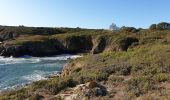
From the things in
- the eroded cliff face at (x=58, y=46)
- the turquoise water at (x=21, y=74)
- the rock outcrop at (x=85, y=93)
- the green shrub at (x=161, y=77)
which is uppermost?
the green shrub at (x=161, y=77)

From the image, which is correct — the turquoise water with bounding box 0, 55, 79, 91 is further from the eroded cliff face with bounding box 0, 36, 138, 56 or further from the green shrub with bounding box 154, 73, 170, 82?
the green shrub with bounding box 154, 73, 170, 82

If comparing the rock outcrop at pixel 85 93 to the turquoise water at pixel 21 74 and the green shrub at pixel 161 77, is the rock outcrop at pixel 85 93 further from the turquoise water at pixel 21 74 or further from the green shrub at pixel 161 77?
the turquoise water at pixel 21 74

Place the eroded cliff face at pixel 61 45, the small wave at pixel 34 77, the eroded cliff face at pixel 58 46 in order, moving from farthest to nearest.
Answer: the eroded cliff face at pixel 58 46, the eroded cliff face at pixel 61 45, the small wave at pixel 34 77

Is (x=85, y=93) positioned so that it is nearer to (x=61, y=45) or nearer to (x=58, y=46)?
(x=61, y=45)

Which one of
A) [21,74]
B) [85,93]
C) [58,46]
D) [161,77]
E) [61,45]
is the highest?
[161,77]

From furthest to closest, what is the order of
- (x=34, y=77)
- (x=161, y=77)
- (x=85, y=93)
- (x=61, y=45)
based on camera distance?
(x=61, y=45)
(x=34, y=77)
(x=161, y=77)
(x=85, y=93)

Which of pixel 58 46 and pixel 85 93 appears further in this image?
pixel 58 46

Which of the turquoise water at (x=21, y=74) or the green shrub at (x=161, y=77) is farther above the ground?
the green shrub at (x=161, y=77)

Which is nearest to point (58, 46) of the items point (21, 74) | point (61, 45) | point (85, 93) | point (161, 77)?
point (61, 45)

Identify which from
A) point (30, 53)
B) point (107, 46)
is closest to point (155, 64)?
point (107, 46)

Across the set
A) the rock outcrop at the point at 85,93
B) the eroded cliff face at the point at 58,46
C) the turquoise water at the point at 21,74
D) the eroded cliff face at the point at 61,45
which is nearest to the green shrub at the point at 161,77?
the rock outcrop at the point at 85,93

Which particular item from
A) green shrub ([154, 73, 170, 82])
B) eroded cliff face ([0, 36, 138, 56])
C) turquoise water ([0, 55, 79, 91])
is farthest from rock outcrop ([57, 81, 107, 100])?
eroded cliff face ([0, 36, 138, 56])

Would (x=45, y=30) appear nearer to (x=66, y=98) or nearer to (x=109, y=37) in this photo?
(x=109, y=37)

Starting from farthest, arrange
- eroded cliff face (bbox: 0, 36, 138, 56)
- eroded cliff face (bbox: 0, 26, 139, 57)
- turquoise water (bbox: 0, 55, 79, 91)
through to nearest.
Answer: eroded cliff face (bbox: 0, 36, 138, 56) → eroded cliff face (bbox: 0, 26, 139, 57) → turquoise water (bbox: 0, 55, 79, 91)
